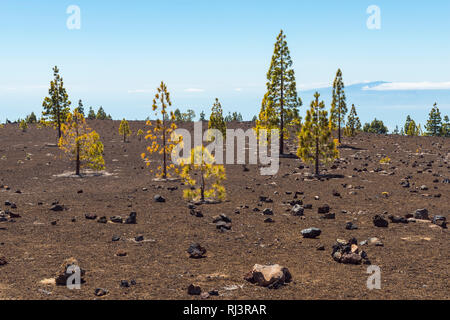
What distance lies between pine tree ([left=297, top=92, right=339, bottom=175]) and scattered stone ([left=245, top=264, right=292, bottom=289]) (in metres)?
20.1

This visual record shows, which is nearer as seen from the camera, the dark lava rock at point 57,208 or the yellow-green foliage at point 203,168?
the dark lava rock at point 57,208

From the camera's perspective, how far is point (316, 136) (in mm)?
27938

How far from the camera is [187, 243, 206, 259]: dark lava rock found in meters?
10.3

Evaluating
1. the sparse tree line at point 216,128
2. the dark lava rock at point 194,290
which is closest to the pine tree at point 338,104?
the sparse tree line at point 216,128

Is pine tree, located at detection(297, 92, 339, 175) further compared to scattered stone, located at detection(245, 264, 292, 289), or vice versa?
pine tree, located at detection(297, 92, 339, 175)

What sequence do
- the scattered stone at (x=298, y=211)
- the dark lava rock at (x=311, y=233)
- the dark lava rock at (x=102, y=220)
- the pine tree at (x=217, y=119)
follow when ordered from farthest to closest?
1. the pine tree at (x=217, y=119)
2. the scattered stone at (x=298, y=211)
3. the dark lava rock at (x=102, y=220)
4. the dark lava rock at (x=311, y=233)

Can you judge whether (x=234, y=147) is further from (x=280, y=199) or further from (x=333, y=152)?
(x=280, y=199)

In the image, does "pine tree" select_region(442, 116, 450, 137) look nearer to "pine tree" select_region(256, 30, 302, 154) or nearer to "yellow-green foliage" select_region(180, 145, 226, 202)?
"pine tree" select_region(256, 30, 302, 154)

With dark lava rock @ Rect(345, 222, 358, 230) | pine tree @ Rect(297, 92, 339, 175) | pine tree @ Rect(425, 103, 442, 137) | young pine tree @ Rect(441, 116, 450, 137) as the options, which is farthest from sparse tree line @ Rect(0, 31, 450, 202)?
young pine tree @ Rect(441, 116, 450, 137)

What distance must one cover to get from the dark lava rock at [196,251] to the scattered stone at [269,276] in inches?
83.7

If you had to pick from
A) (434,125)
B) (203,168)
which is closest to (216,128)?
(203,168)

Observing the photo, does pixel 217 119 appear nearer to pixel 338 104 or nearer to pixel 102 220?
pixel 338 104

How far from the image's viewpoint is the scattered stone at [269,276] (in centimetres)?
807

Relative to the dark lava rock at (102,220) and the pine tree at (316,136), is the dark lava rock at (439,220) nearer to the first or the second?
the dark lava rock at (102,220)
